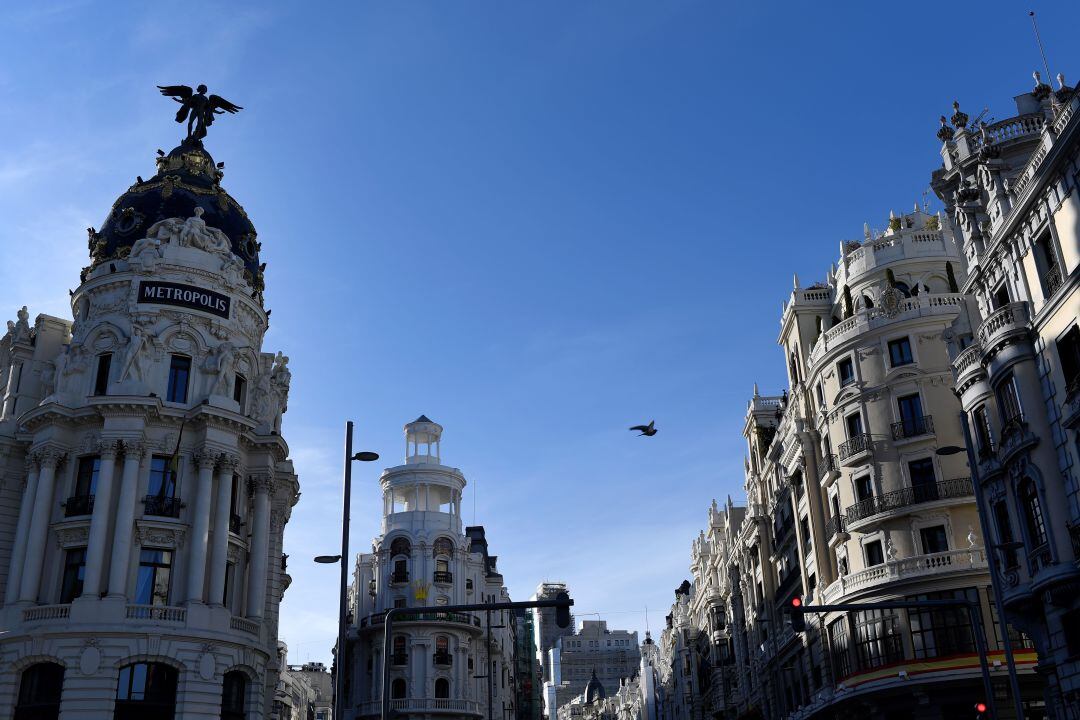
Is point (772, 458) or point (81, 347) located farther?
point (772, 458)

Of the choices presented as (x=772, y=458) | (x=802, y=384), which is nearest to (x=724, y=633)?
(x=772, y=458)

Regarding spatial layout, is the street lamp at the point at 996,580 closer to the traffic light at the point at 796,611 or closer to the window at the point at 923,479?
the traffic light at the point at 796,611

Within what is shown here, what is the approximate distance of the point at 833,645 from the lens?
43344mm

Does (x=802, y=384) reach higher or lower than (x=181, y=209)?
lower

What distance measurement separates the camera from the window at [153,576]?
42.5m

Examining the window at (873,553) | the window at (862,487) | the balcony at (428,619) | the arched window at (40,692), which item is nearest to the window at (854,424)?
the window at (862,487)

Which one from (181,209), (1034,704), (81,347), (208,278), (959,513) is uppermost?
(181,209)

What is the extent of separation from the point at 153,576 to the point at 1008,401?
3450cm

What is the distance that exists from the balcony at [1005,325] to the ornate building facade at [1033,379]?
0.12ft

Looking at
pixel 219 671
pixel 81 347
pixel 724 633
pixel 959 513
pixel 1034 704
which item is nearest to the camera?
pixel 1034 704

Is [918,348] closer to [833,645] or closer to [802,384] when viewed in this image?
[802,384]

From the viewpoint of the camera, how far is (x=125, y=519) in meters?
42.3

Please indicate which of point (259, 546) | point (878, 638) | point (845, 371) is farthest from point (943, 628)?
point (259, 546)

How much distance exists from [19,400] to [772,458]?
3954 cm
